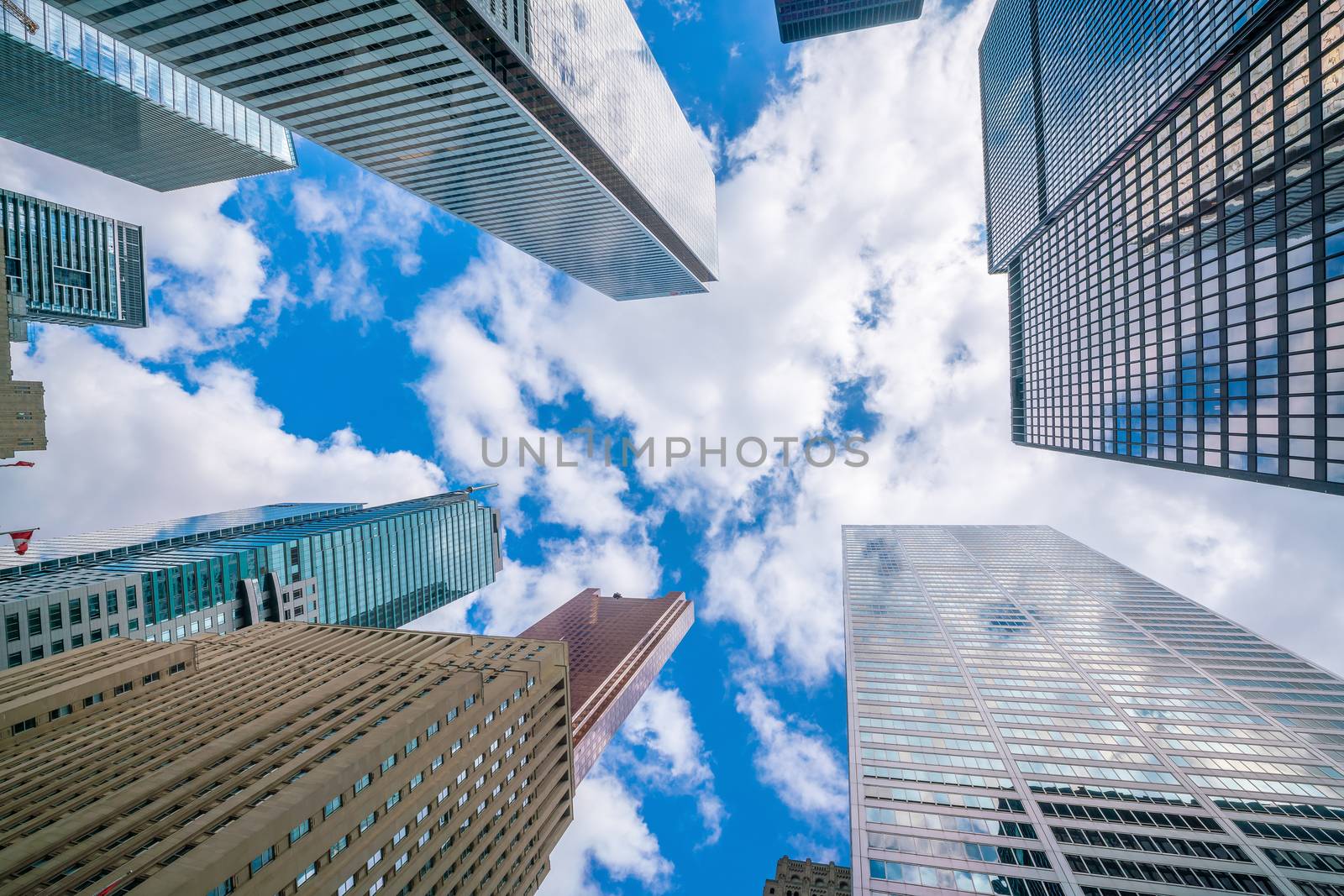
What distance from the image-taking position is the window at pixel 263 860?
2839cm

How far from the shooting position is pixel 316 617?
339ft

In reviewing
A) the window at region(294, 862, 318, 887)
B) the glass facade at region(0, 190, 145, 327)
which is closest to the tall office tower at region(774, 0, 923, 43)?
the window at region(294, 862, 318, 887)

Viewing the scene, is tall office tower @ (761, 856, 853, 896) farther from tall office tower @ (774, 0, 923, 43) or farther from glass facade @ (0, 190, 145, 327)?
tall office tower @ (774, 0, 923, 43)

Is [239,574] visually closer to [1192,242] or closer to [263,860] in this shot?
[263,860]

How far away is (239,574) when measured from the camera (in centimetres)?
9181

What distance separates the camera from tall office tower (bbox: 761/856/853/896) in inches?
4727

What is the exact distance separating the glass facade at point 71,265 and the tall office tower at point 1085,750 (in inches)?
7353

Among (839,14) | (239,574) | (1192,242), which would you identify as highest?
(839,14)

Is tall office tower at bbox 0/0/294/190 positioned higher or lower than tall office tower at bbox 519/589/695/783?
higher

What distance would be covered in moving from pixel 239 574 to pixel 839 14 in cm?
19836

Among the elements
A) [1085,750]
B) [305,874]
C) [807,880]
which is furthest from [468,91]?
[807,880]

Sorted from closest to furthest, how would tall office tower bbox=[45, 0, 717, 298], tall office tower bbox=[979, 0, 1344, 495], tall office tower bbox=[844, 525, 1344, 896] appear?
tall office tower bbox=[979, 0, 1344, 495] → tall office tower bbox=[844, 525, 1344, 896] → tall office tower bbox=[45, 0, 717, 298]

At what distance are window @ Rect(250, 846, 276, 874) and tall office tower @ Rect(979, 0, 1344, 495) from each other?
7216 cm

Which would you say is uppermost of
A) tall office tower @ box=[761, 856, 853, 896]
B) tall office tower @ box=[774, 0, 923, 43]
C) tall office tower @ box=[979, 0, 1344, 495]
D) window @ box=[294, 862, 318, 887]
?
tall office tower @ box=[774, 0, 923, 43]
